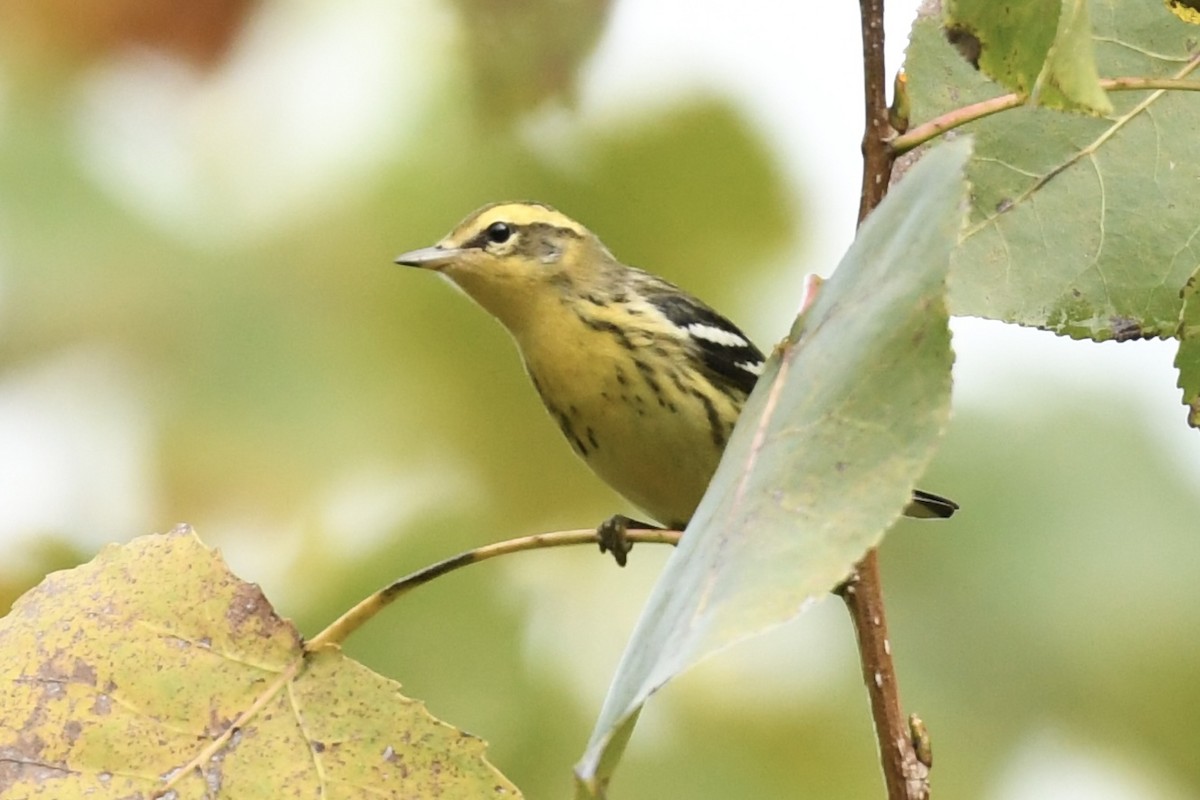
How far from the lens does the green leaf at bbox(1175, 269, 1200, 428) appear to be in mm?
1003

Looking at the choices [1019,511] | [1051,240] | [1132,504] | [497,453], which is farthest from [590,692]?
[1051,240]

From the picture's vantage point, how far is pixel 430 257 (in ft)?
5.99

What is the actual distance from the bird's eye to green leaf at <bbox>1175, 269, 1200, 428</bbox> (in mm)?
1069

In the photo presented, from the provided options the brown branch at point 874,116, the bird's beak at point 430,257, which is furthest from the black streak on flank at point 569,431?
the brown branch at point 874,116

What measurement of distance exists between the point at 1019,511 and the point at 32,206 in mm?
1459

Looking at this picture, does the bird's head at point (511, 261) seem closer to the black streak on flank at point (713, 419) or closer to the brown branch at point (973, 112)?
the black streak on flank at point (713, 419)

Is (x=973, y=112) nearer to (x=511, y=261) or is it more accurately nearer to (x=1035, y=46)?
(x=1035, y=46)

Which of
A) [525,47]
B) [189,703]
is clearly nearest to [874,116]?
[189,703]

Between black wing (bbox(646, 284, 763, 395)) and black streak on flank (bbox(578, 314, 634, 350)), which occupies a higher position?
black wing (bbox(646, 284, 763, 395))

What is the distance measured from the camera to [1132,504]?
2062 millimetres

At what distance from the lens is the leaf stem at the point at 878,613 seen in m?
0.78

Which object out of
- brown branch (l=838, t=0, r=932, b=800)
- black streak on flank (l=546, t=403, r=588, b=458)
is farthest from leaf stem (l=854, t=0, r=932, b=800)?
black streak on flank (l=546, t=403, r=588, b=458)

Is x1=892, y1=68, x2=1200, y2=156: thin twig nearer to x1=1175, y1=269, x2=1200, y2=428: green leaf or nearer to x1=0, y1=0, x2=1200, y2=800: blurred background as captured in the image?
x1=1175, y1=269, x2=1200, y2=428: green leaf

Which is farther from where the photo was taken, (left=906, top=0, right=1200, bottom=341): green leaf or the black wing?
the black wing
